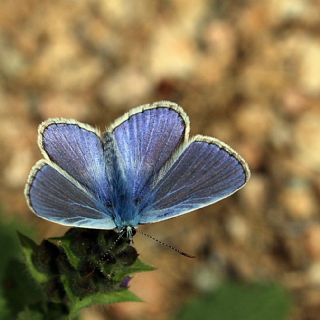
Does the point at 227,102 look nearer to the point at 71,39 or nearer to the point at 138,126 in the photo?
the point at 71,39

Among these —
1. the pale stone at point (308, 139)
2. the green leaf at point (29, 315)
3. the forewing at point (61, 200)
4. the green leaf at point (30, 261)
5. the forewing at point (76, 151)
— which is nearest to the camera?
the forewing at point (61, 200)

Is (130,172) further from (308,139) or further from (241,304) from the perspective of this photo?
(308,139)

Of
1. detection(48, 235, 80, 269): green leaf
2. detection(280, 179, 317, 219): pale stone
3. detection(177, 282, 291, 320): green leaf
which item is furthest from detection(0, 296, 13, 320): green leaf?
detection(280, 179, 317, 219): pale stone

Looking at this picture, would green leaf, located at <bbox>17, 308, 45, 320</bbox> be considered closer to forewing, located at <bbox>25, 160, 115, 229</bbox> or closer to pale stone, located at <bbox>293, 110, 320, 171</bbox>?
forewing, located at <bbox>25, 160, 115, 229</bbox>

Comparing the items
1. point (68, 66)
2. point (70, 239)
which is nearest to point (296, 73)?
point (68, 66)

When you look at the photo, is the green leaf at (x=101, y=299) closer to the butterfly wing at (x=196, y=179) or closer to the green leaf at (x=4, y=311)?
the butterfly wing at (x=196, y=179)

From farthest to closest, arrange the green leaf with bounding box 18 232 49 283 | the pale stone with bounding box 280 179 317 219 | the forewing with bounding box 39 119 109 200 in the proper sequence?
the pale stone with bounding box 280 179 317 219 → the green leaf with bounding box 18 232 49 283 → the forewing with bounding box 39 119 109 200

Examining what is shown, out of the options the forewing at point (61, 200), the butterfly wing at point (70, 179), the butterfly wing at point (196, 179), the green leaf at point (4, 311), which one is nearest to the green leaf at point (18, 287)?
the green leaf at point (4, 311)

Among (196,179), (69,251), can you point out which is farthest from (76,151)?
(196,179)

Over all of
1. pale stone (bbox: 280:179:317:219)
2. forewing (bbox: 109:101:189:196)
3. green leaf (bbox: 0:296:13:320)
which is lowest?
green leaf (bbox: 0:296:13:320)
